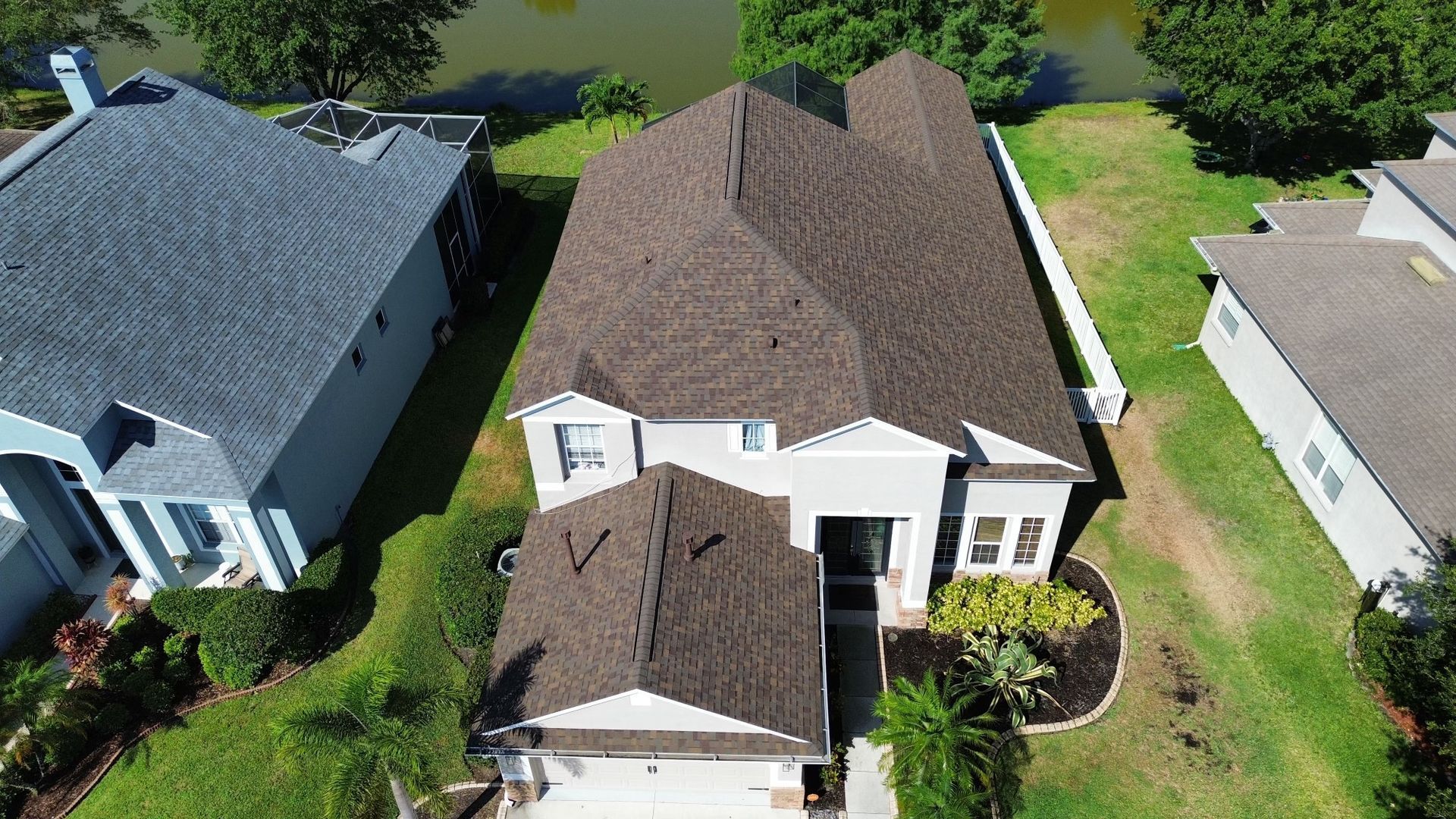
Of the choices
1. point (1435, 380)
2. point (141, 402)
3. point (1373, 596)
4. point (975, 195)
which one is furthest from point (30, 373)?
point (1435, 380)

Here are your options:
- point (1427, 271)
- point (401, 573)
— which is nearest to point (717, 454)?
point (401, 573)

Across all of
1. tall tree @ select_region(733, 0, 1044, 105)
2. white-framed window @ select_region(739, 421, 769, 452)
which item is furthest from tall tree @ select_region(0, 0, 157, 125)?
white-framed window @ select_region(739, 421, 769, 452)

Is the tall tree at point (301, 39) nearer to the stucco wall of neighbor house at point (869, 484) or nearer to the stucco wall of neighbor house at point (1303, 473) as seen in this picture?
the stucco wall of neighbor house at point (869, 484)

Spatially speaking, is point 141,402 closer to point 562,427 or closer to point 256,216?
point 256,216

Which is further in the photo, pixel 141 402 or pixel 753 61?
pixel 753 61

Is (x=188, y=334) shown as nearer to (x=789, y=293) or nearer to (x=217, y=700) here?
(x=217, y=700)

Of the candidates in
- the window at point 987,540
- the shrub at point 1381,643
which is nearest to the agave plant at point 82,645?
the window at point 987,540
